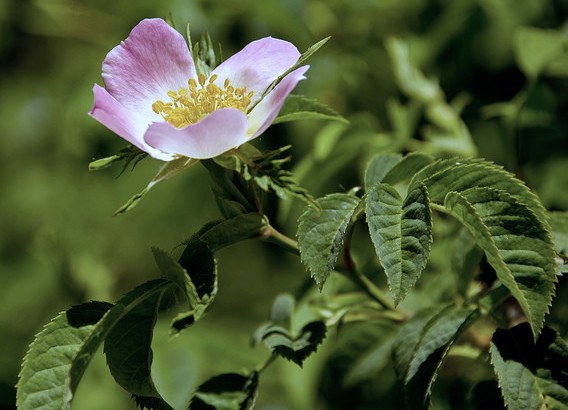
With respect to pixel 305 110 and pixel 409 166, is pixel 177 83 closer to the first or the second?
pixel 305 110

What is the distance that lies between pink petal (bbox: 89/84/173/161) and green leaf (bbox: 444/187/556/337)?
15.0 inches

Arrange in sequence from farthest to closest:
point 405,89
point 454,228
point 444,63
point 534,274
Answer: point 444,63
point 405,89
point 454,228
point 534,274

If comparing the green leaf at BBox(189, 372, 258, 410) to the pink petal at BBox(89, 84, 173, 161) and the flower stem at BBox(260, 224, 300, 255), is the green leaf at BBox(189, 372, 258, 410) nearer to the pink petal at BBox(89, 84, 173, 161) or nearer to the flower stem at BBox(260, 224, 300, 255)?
the flower stem at BBox(260, 224, 300, 255)

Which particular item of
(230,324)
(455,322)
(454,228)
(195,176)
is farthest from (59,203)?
(455,322)

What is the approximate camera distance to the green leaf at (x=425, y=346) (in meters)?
0.98

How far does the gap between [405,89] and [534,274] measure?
1.00m

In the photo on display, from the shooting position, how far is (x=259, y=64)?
1.04 metres

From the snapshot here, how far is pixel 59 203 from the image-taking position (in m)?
2.28

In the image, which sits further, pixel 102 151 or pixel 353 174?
pixel 102 151

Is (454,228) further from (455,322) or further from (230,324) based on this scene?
(230,324)

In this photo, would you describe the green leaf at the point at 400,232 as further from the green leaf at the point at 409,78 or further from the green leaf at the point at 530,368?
the green leaf at the point at 409,78

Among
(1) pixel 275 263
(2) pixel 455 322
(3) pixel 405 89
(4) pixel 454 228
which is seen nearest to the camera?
(2) pixel 455 322

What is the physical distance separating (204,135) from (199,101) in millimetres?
220

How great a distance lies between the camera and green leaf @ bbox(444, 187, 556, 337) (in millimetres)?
873
